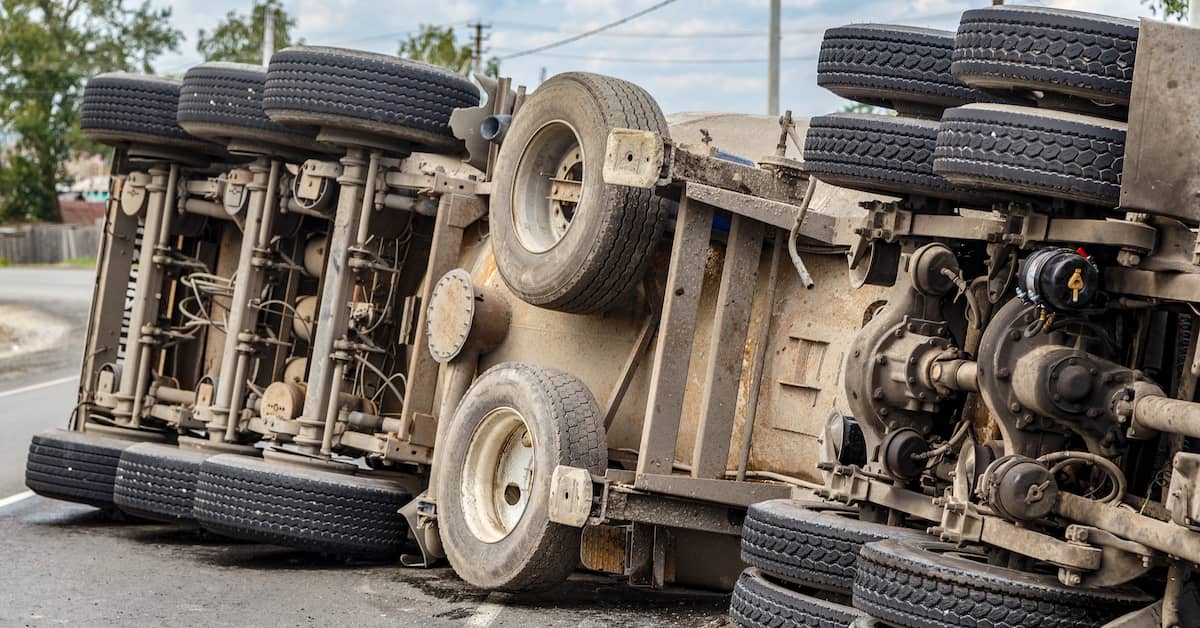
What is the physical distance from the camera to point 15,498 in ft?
37.9

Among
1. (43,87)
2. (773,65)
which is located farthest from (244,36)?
(773,65)

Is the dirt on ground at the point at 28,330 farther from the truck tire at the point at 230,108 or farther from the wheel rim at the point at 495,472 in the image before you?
the wheel rim at the point at 495,472

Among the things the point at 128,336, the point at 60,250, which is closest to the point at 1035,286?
the point at 128,336

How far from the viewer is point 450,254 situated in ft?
30.8

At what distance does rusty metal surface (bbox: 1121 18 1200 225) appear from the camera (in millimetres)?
5258

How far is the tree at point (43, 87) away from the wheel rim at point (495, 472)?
5969cm

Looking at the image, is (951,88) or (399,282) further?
(399,282)

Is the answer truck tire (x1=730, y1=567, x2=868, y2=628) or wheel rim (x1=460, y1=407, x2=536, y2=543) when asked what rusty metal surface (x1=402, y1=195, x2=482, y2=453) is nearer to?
wheel rim (x1=460, y1=407, x2=536, y2=543)

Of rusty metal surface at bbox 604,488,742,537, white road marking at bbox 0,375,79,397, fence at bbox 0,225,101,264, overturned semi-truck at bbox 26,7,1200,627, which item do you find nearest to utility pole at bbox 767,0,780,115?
white road marking at bbox 0,375,79,397

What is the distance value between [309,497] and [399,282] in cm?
155

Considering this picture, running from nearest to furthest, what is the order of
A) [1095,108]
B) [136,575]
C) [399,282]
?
[1095,108] → [136,575] → [399,282]

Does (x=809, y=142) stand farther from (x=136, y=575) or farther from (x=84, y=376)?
(x=84, y=376)

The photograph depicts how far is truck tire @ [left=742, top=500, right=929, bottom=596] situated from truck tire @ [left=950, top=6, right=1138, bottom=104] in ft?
5.51

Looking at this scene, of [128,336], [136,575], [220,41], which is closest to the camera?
[136,575]
